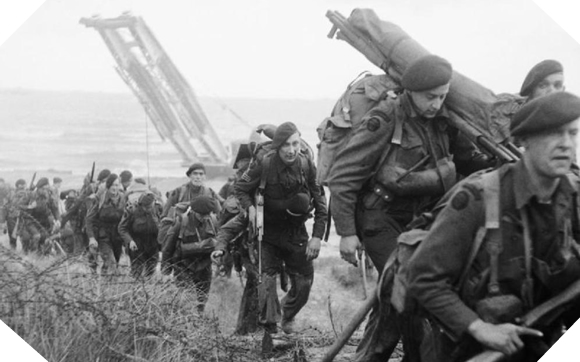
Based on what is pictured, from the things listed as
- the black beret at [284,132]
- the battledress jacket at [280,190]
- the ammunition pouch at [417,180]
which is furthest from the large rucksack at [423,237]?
the battledress jacket at [280,190]

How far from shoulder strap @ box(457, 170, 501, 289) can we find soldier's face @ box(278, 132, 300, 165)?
10.3 feet

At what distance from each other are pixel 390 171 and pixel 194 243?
376 cm

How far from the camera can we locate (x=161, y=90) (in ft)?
27.6

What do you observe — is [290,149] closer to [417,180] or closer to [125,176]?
[417,180]

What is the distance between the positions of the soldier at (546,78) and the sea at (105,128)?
2.02 metres

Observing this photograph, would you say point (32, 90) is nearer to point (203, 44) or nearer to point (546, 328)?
point (203, 44)

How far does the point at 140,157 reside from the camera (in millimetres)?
11500

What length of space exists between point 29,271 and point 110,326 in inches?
36.1

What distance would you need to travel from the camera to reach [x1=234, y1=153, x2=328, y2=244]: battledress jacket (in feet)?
22.3

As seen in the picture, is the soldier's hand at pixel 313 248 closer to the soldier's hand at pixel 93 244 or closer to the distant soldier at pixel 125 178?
the soldier's hand at pixel 93 244

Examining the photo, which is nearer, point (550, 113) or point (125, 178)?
point (550, 113)

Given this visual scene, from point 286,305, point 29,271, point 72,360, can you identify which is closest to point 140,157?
point 286,305

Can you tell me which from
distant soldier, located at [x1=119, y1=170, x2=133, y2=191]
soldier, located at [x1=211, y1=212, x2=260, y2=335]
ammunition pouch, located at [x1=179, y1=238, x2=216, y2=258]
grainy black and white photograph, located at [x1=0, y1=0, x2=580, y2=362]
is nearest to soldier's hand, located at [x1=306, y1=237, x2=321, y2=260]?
grainy black and white photograph, located at [x1=0, y1=0, x2=580, y2=362]

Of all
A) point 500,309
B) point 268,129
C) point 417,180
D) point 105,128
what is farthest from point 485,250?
point 105,128
